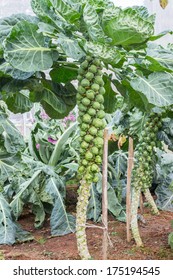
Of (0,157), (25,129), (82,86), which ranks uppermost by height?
(82,86)

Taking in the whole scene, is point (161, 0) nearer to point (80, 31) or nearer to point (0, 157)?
point (80, 31)

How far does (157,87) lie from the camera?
107 inches

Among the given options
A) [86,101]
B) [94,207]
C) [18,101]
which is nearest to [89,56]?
[86,101]

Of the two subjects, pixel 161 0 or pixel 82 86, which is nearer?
pixel 82 86

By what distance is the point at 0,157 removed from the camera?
11.8ft

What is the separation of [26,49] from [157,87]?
2.57 ft

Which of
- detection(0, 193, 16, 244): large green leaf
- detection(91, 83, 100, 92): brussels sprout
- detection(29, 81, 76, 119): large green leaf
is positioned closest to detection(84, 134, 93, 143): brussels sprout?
detection(91, 83, 100, 92): brussels sprout

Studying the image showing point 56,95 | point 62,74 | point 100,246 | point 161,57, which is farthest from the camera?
point 100,246

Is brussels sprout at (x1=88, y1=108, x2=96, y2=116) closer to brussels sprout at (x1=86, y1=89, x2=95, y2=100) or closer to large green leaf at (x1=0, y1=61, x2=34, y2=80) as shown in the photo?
brussels sprout at (x1=86, y1=89, x2=95, y2=100)

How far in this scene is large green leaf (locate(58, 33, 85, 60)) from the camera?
2.56m

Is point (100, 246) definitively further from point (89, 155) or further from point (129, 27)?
point (129, 27)

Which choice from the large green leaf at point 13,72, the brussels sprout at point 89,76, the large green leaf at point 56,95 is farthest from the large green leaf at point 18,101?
the brussels sprout at point 89,76
